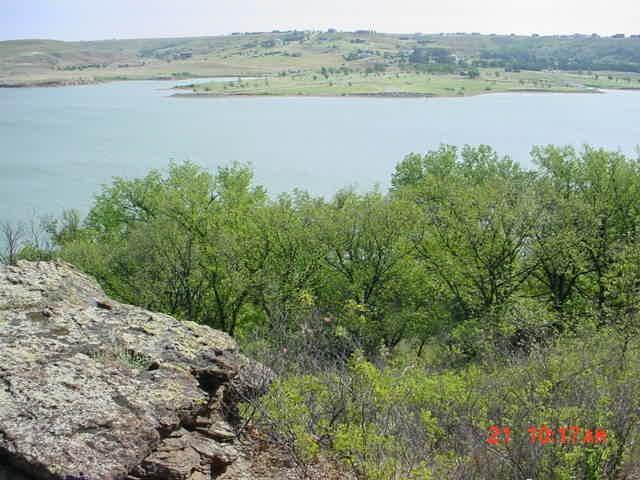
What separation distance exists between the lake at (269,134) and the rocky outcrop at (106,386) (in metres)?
34.2

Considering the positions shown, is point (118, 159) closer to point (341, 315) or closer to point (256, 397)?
point (341, 315)

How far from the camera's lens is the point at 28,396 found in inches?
282

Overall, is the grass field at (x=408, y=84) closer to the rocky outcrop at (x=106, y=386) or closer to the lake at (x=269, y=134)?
the lake at (x=269, y=134)

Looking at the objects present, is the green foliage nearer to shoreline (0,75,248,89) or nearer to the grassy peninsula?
the grassy peninsula

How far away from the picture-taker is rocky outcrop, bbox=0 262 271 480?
22.2 ft

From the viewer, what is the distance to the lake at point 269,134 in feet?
177

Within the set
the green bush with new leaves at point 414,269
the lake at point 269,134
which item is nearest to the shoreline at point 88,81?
the lake at point 269,134

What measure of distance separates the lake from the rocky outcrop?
34213 mm

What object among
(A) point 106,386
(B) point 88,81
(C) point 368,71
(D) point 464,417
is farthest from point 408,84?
(A) point 106,386

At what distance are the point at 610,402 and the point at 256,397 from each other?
18.5 ft

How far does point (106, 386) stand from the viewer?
7816mm

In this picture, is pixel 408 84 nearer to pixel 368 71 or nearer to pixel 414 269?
pixel 368 71

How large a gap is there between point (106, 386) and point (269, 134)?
67.4 m

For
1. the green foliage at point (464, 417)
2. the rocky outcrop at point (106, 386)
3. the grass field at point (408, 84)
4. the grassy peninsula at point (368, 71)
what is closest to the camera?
the rocky outcrop at point (106, 386)
